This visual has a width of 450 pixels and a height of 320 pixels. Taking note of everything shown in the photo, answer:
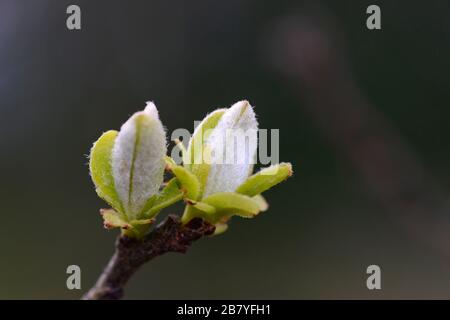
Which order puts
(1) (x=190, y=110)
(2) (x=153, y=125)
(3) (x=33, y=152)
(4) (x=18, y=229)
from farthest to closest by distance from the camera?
(1) (x=190, y=110), (3) (x=33, y=152), (4) (x=18, y=229), (2) (x=153, y=125)

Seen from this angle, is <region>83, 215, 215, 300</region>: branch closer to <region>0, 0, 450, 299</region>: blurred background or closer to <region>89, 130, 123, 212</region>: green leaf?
<region>89, 130, 123, 212</region>: green leaf

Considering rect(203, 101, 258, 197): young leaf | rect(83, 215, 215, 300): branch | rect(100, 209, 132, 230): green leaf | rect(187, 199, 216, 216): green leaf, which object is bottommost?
rect(83, 215, 215, 300): branch

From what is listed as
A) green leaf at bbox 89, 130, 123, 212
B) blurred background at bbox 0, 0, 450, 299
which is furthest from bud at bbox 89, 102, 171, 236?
blurred background at bbox 0, 0, 450, 299

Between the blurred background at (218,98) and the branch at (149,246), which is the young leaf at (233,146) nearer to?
the branch at (149,246)

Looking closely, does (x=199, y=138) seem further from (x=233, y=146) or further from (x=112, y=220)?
(x=112, y=220)

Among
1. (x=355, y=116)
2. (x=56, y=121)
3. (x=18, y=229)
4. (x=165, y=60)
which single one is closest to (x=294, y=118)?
(x=165, y=60)

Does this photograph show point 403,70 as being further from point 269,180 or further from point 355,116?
point 269,180

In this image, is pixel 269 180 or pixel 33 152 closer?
pixel 269 180

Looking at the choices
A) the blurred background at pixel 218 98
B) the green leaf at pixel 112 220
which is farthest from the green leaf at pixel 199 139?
the blurred background at pixel 218 98
